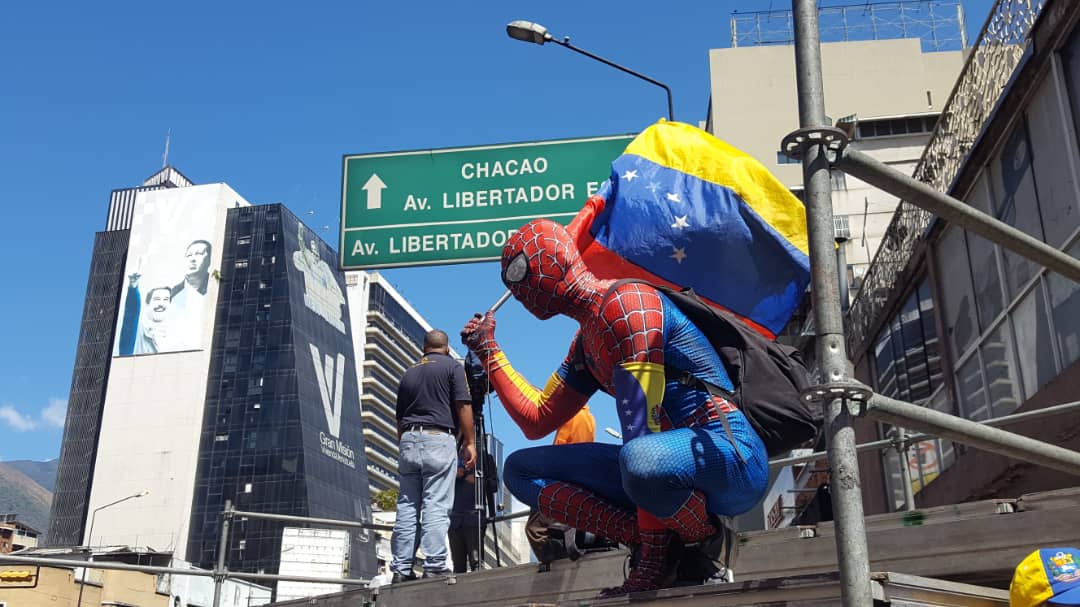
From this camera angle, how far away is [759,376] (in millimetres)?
4613

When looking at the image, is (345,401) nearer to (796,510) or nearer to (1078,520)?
(796,510)

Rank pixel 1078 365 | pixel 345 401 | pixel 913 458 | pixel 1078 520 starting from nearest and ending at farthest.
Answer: pixel 1078 520
pixel 1078 365
pixel 913 458
pixel 345 401

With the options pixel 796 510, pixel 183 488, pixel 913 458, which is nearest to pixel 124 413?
pixel 183 488

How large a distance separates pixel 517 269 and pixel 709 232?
A: 90cm

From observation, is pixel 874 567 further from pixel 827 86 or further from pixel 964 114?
pixel 827 86

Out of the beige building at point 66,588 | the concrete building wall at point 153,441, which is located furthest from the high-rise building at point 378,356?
the beige building at point 66,588

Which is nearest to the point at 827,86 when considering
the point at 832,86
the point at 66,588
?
the point at 832,86

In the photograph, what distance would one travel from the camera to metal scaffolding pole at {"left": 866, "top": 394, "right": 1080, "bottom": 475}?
2918 millimetres

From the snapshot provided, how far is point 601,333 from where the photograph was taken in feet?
15.3

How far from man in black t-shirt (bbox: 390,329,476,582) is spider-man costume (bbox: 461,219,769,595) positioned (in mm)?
1445

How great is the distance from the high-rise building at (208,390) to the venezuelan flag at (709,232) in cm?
8744

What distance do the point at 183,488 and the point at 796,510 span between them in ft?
247

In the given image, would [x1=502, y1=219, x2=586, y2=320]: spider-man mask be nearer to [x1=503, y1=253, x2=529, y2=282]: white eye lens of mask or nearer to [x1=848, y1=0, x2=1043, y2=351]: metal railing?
[x1=503, y1=253, x2=529, y2=282]: white eye lens of mask

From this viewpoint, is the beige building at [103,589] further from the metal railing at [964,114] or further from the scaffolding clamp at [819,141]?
the scaffolding clamp at [819,141]
